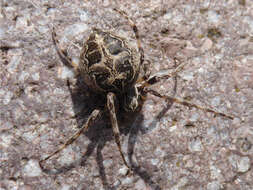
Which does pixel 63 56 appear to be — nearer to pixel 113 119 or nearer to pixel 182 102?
pixel 113 119

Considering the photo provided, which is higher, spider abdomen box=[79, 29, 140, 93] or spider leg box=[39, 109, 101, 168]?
spider abdomen box=[79, 29, 140, 93]

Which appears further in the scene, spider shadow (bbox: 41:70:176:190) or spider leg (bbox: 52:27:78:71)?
spider leg (bbox: 52:27:78:71)

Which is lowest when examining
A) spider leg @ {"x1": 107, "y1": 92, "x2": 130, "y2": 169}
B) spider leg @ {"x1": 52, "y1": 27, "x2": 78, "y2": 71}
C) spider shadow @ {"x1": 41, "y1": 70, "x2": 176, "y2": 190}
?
spider shadow @ {"x1": 41, "y1": 70, "x2": 176, "y2": 190}

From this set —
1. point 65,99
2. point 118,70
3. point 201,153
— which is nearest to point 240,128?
point 201,153

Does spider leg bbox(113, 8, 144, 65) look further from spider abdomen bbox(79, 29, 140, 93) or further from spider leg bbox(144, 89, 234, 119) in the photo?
spider leg bbox(144, 89, 234, 119)

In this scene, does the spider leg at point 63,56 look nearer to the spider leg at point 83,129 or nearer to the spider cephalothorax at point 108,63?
the spider cephalothorax at point 108,63

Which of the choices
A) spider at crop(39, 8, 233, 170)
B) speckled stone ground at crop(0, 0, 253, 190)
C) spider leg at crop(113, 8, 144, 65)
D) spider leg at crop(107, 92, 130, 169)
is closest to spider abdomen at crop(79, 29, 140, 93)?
spider at crop(39, 8, 233, 170)

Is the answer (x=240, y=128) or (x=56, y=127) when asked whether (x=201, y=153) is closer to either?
(x=240, y=128)
